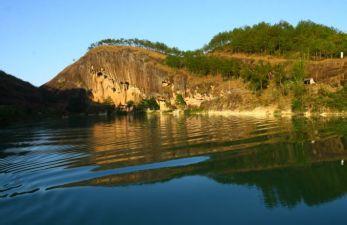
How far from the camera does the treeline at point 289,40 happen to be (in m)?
85.6

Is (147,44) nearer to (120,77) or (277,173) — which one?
(120,77)

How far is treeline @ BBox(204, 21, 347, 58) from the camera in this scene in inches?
3369

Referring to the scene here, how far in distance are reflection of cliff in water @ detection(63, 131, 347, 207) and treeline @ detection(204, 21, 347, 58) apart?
68923mm

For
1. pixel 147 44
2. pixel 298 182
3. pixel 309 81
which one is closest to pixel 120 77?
pixel 147 44

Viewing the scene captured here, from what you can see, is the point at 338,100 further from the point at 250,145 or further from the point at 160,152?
the point at 160,152

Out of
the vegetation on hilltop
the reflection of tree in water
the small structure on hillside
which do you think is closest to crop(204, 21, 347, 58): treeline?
the vegetation on hilltop

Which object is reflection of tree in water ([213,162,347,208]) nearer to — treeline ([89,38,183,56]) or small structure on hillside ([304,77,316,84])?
small structure on hillside ([304,77,316,84])

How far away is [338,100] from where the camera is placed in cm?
5362

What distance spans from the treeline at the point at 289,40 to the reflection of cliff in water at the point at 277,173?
6892 cm

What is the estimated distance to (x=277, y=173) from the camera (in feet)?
53.5

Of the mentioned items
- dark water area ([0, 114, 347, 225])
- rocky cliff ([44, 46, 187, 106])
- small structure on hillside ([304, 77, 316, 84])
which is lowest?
dark water area ([0, 114, 347, 225])

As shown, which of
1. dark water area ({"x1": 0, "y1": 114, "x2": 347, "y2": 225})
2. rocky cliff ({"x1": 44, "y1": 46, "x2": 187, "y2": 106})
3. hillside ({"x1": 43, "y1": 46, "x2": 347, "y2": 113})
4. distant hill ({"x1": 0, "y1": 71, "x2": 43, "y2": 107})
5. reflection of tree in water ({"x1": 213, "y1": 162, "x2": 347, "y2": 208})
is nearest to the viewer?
dark water area ({"x1": 0, "y1": 114, "x2": 347, "y2": 225})

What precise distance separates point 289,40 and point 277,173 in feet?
279

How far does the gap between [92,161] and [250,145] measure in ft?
30.4
